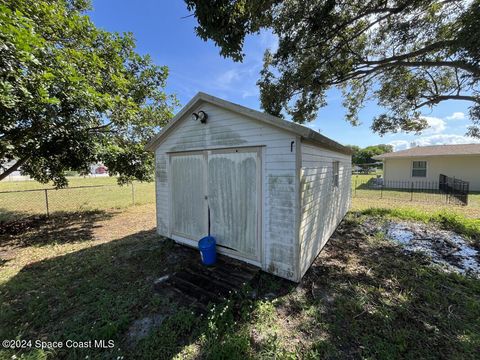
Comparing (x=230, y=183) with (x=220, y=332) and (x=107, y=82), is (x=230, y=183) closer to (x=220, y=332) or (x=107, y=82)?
(x=220, y=332)

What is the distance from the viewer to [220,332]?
2623mm

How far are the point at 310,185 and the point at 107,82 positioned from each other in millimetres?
7786

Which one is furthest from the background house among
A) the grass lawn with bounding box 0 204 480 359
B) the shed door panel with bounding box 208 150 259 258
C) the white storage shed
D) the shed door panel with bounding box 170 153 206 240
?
the shed door panel with bounding box 170 153 206 240

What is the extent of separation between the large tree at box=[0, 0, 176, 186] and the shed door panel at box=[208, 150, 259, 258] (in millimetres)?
3974

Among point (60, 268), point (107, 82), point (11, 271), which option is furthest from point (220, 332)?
point (107, 82)

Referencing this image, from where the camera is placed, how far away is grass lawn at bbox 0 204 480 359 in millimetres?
2395

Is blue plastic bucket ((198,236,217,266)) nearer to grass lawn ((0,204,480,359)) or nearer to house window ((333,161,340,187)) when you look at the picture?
grass lawn ((0,204,480,359))

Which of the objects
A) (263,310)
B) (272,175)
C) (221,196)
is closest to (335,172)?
(272,175)

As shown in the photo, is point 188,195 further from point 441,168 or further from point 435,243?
point 441,168

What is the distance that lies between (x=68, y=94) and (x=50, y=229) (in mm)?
4875

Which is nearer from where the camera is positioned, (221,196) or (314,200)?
(314,200)

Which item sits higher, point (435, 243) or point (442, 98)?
point (442, 98)

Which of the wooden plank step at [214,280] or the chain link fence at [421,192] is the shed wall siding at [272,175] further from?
the chain link fence at [421,192]

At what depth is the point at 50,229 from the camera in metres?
7.09
